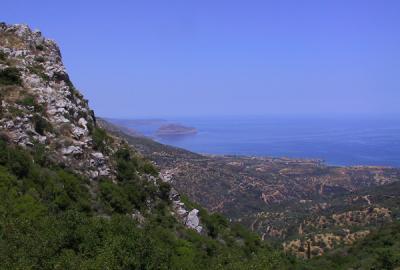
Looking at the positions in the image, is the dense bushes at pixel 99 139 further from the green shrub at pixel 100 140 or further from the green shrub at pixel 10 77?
the green shrub at pixel 10 77

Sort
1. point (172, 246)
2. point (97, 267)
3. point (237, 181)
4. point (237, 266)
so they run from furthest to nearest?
point (237, 181), point (172, 246), point (237, 266), point (97, 267)

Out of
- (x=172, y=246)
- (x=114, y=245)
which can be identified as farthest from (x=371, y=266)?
(x=114, y=245)

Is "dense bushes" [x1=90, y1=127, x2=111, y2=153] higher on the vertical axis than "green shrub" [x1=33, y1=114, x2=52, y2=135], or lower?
lower

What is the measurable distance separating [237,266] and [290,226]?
173 ft

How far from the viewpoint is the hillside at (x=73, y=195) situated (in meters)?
18.1

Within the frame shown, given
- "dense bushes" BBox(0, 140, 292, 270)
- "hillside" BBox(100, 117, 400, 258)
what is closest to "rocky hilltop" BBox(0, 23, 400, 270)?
"dense bushes" BBox(0, 140, 292, 270)

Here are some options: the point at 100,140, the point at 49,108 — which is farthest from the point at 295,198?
the point at 49,108

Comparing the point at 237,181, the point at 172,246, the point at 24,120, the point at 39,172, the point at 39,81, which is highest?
the point at 39,81

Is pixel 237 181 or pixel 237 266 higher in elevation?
pixel 237 266

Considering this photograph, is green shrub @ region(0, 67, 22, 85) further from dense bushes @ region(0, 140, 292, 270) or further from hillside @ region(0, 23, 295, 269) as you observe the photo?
dense bushes @ region(0, 140, 292, 270)

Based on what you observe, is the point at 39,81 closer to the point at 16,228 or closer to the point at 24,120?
the point at 24,120

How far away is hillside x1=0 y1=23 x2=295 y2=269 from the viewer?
18.1 metres

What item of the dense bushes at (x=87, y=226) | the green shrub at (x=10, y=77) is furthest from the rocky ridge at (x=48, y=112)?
the dense bushes at (x=87, y=226)

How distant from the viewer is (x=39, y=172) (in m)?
21.9
